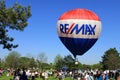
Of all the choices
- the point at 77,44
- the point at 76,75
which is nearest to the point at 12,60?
the point at 76,75

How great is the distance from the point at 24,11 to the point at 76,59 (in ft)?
50.6

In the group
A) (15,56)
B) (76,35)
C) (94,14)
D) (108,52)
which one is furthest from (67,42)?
(15,56)

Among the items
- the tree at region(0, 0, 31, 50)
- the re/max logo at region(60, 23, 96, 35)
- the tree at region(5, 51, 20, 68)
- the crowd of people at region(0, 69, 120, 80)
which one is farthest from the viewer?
the tree at region(5, 51, 20, 68)

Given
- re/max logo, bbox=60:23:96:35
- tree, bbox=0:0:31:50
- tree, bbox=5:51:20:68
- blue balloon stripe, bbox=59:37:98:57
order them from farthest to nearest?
tree, bbox=5:51:20:68 → tree, bbox=0:0:31:50 → blue balloon stripe, bbox=59:37:98:57 → re/max logo, bbox=60:23:96:35

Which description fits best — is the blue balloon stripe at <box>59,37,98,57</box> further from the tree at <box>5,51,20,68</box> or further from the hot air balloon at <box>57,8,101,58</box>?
the tree at <box>5,51,20,68</box>

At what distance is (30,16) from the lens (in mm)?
43375

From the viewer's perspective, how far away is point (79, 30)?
95.9 ft

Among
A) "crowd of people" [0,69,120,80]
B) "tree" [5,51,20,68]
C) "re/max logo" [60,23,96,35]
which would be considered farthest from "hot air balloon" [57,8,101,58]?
"tree" [5,51,20,68]

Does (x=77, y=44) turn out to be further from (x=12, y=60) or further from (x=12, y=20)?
(x=12, y=60)

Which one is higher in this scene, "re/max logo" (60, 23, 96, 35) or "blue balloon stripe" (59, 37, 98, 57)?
"re/max logo" (60, 23, 96, 35)

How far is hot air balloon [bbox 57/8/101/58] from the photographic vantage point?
29.2 m

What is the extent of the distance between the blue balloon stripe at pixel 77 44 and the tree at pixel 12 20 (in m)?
13.2

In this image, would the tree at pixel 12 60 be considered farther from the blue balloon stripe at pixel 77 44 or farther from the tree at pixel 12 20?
the blue balloon stripe at pixel 77 44

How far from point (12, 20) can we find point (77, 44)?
46.4 feet
